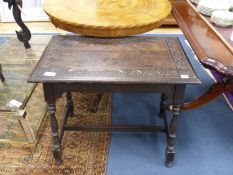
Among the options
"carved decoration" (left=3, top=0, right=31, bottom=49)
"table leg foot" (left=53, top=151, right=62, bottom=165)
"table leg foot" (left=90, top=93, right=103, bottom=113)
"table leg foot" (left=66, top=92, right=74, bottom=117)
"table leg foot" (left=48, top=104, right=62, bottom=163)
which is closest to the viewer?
"table leg foot" (left=48, top=104, right=62, bottom=163)

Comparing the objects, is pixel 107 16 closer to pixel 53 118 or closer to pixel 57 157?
pixel 53 118

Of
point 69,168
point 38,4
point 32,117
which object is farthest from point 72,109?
point 38,4

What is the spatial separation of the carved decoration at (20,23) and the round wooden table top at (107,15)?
531 millimetres

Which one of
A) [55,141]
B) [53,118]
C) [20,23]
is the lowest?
[55,141]

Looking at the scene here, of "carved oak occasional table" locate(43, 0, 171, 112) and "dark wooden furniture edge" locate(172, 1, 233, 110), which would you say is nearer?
"dark wooden furniture edge" locate(172, 1, 233, 110)

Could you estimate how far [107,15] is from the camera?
170 cm

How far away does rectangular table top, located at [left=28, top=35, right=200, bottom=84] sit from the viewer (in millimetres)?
1311

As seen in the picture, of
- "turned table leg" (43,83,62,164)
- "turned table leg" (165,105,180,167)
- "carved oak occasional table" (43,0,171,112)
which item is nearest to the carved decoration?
Result: "carved oak occasional table" (43,0,171,112)

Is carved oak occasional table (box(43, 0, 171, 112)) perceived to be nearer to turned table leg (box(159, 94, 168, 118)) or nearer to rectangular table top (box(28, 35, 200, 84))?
rectangular table top (box(28, 35, 200, 84))

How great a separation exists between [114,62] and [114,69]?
75mm

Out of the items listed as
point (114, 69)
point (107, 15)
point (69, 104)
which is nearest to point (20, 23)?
point (69, 104)

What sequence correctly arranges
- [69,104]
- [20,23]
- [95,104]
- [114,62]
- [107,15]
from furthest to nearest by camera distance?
[20,23] < [95,104] < [69,104] < [107,15] < [114,62]

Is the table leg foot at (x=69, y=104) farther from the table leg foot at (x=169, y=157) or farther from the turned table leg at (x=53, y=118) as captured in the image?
the table leg foot at (x=169, y=157)

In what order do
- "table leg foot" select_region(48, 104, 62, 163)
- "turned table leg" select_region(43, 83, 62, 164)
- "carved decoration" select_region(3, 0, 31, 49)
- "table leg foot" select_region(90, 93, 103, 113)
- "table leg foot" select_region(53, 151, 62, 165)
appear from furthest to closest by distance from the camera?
1. "carved decoration" select_region(3, 0, 31, 49)
2. "table leg foot" select_region(90, 93, 103, 113)
3. "table leg foot" select_region(53, 151, 62, 165)
4. "table leg foot" select_region(48, 104, 62, 163)
5. "turned table leg" select_region(43, 83, 62, 164)
